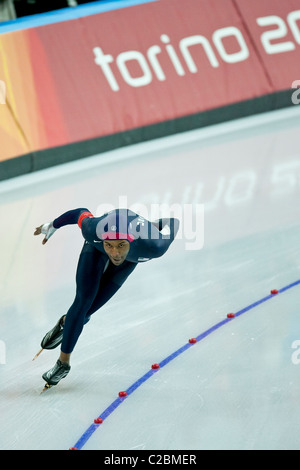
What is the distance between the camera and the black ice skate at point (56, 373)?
384 cm

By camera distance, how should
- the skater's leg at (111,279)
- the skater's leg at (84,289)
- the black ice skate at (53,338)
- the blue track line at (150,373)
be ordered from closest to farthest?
the blue track line at (150,373), the skater's leg at (84,289), the skater's leg at (111,279), the black ice skate at (53,338)

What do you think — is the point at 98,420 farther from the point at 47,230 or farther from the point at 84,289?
the point at 47,230

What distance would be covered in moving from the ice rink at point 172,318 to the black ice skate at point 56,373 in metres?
0.06

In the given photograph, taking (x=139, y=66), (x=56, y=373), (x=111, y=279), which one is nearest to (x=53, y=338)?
(x=56, y=373)

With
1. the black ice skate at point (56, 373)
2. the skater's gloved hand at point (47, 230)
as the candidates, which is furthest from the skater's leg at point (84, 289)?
the skater's gloved hand at point (47, 230)

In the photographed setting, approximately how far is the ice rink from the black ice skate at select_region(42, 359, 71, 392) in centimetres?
6

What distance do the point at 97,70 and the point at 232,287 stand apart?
4.96m

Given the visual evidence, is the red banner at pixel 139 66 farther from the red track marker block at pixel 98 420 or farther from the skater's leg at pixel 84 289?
the red track marker block at pixel 98 420

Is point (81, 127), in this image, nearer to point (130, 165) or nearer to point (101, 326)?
point (130, 165)

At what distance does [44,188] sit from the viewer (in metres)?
7.90

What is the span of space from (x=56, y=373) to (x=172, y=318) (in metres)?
0.96

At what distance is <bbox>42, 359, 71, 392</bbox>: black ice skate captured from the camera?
3844mm

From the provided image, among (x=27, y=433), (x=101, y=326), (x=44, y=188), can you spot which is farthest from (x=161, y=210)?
(x=27, y=433)

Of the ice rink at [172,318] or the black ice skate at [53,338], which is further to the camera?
the black ice skate at [53,338]
